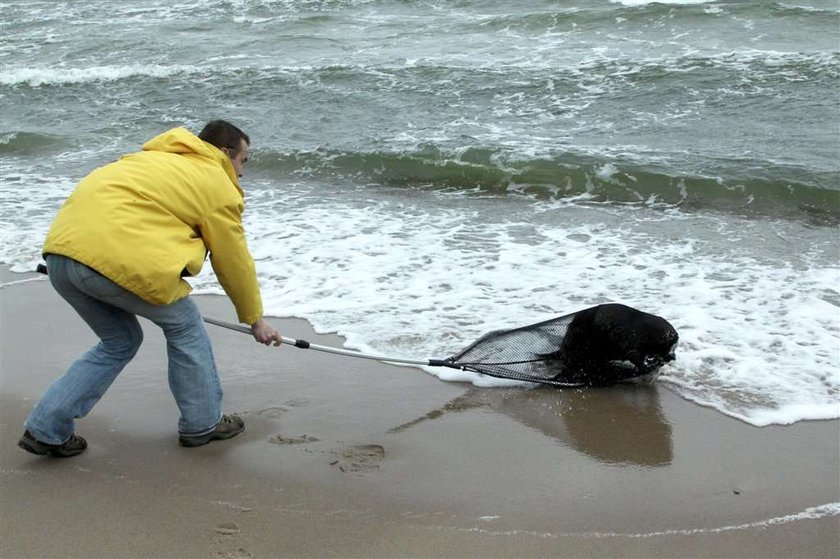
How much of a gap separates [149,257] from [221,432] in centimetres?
108

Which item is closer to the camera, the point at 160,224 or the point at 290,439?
the point at 160,224

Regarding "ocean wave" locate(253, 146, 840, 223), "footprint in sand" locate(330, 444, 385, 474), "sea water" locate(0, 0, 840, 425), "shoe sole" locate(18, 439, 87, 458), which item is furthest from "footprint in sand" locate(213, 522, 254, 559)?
"ocean wave" locate(253, 146, 840, 223)

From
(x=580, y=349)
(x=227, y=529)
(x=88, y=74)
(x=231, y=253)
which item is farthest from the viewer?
(x=88, y=74)

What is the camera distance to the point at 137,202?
11.7 feet

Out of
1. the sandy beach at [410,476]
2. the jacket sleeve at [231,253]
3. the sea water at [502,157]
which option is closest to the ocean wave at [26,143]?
the sea water at [502,157]

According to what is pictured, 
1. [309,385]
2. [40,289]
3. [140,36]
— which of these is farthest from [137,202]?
[140,36]

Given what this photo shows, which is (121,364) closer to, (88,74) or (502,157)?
(502,157)

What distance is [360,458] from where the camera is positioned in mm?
4109

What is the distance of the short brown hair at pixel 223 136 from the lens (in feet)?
12.6

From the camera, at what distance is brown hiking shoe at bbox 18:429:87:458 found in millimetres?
3994

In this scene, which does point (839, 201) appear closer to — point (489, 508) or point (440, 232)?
point (440, 232)

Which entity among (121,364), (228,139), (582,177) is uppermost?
(228,139)

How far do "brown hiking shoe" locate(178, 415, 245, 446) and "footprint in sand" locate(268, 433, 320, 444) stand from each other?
0.58 ft

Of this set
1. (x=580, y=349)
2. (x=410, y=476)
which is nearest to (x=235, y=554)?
(x=410, y=476)
